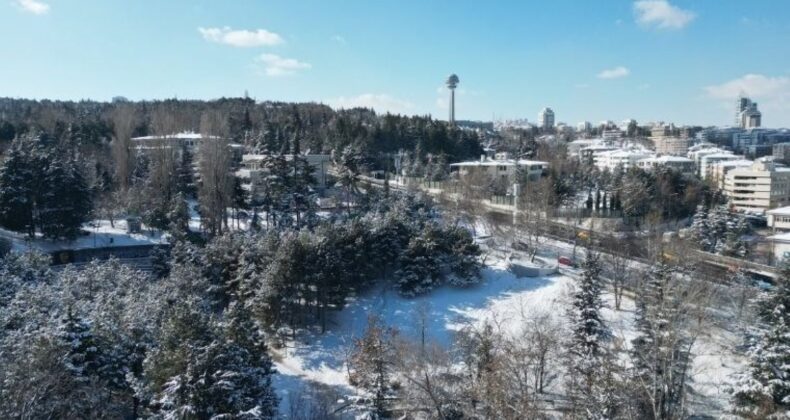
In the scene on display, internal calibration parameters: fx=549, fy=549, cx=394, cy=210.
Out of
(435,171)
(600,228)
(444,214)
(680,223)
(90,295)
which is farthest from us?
(435,171)

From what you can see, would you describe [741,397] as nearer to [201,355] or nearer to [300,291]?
[201,355]

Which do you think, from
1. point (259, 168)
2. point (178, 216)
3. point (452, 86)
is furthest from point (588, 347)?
point (452, 86)

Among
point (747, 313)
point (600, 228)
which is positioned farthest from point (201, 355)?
point (600, 228)

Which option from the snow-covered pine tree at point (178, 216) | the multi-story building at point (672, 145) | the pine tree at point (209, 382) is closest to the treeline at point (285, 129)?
the snow-covered pine tree at point (178, 216)

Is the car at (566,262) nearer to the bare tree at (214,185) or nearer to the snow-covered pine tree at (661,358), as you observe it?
the snow-covered pine tree at (661,358)

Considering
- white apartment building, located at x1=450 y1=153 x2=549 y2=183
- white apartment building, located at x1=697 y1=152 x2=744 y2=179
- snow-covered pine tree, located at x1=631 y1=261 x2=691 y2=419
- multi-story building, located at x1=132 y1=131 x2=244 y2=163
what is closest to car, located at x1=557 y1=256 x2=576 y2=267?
snow-covered pine tree, located at x1=631 y1=261 x2=691 y2=419

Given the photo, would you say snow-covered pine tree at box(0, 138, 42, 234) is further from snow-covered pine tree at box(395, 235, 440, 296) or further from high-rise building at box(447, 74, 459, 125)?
high-rise building at box(447, 74, 459, 125)

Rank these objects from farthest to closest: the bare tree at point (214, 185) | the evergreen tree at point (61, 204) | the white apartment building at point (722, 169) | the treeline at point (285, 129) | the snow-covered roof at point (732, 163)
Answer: the snow-covered roof at point (732, 163), the white apartment building at point (722, 169), the treeline at point (285, 129), the bare tree at point (214, 185), the evergreen tree at point (61, 204)
